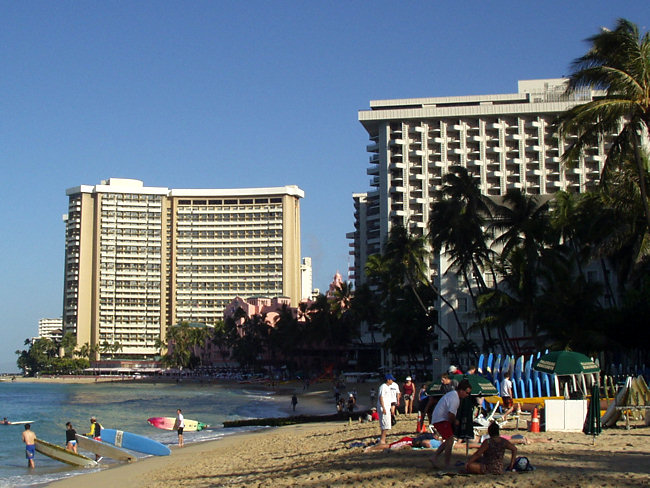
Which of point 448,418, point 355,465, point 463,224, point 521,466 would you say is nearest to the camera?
point 521,466

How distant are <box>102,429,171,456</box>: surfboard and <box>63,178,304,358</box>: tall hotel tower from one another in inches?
5444

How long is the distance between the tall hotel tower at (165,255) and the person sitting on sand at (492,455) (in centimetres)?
15227

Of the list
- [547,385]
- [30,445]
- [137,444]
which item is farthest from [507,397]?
[30,445]

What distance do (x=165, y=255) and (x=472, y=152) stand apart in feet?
296

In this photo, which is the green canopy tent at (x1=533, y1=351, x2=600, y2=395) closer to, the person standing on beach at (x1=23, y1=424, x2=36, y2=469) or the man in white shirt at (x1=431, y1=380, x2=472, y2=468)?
the man in white shirt at (x1=431, y1=380, x2=472, y2=468)

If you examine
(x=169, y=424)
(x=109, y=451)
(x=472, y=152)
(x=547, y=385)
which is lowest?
(x=169, y=424)

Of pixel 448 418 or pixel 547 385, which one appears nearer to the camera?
pixel 448 418

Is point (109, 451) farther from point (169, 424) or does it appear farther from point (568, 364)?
point (568, 364)

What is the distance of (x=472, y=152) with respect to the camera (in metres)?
99.4

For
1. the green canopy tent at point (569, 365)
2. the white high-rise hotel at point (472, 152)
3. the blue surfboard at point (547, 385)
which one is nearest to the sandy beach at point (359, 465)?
the green canopy tent at point (569, 365)

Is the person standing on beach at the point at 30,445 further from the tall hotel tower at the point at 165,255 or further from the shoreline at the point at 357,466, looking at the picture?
the tall hotel tower at the point at 165,255

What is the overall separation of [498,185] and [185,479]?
86.7 m

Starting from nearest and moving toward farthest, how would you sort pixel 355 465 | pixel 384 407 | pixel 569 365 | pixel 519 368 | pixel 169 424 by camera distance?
pixel 355 465 → pixel 384 407 → pixel 569 365 → pixel 519 368 → pixel 169 424

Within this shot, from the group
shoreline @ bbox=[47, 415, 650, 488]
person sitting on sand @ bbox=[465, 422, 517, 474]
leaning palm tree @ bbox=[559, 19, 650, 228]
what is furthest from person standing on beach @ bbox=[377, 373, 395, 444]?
leaning palm tree @ bbox=[559, 19, 650, 228]
